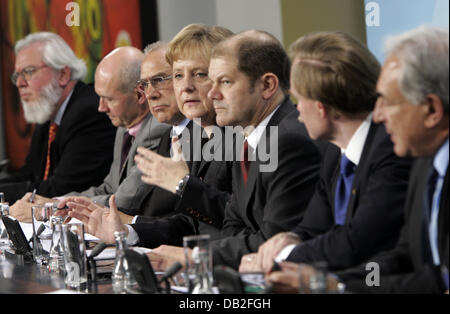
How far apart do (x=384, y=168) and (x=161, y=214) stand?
179cm

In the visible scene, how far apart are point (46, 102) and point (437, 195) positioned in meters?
4.22

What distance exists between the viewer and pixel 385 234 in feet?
8.03

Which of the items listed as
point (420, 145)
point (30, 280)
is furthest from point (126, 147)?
point (420, 145)

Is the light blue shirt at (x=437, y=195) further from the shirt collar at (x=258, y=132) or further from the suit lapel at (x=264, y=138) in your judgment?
the shirt collar at (x=258, y=132)

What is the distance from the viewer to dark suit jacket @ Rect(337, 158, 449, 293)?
2.14 metres

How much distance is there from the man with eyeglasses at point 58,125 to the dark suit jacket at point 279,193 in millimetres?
2543

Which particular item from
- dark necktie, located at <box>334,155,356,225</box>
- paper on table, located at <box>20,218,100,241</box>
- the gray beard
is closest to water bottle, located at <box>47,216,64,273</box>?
paper on table, located at <box>20,218,100,241</box>

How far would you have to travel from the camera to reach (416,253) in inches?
87.6

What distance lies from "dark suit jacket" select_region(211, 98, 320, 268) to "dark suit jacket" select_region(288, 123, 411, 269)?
0.32 meters

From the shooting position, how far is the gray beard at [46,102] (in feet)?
19.4

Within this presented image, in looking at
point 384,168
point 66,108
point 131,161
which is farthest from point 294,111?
point 66,108

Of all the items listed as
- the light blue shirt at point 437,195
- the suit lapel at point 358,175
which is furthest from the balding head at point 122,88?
the light blue shirt at point 437,195

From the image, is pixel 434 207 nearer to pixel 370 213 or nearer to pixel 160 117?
pixel 370 213

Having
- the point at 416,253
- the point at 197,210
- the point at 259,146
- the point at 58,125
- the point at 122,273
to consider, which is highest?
the point at 259,146
